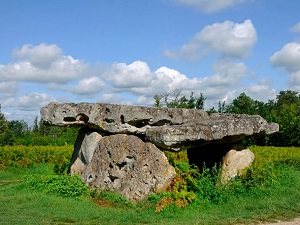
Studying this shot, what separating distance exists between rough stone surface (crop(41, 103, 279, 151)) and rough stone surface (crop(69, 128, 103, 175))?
0.34 metres

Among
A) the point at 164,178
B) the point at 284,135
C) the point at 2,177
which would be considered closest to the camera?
the point at 164,178

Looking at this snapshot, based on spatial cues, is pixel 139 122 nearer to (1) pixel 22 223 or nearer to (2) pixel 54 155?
(1) pixel 22 223

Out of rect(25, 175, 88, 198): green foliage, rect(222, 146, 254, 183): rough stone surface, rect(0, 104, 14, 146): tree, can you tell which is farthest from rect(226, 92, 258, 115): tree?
rect(25, 175, 88, 198): green foliage

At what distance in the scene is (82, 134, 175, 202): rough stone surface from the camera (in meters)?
10.9

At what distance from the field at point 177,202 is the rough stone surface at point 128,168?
0.32 m

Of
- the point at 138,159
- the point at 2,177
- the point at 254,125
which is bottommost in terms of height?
the point at 2,177

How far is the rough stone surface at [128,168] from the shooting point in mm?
10914

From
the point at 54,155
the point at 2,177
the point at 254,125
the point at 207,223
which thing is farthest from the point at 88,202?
the point at 54,155

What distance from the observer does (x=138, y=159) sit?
11.2 m

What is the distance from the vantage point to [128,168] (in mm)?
11422

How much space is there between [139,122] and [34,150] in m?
11.8

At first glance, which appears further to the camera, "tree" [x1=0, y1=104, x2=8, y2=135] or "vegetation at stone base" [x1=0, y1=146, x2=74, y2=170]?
"tree" [x1=0, y1=104, x2=8, y2=135]

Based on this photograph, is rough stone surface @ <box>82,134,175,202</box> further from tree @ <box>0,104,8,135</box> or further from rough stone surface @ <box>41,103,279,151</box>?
tree @ <box>0,104,8,135</box>

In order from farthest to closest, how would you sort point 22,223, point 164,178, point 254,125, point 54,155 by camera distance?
1. point 54,155
2. point 254,125
3. point 164,178
4. point 22,223
